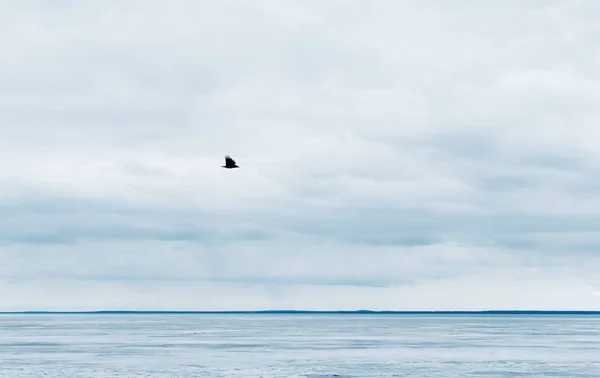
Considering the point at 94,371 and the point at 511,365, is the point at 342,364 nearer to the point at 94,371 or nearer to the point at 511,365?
the point at 511,365

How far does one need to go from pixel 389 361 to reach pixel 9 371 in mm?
22073

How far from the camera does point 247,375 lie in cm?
4425

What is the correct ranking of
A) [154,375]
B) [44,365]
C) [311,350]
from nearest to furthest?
[154,375], [44,365], [311,350]

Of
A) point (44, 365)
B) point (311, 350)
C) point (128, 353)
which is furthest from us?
point (311, 350)

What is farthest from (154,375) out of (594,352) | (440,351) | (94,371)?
(594,352)

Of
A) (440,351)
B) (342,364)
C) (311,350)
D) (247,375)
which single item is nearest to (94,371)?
(247,375)

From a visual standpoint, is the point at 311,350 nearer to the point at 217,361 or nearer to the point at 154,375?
the point at 217,361

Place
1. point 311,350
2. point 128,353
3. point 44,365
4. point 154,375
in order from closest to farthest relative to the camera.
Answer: point 154,375 → point 44,365 → point 128,353 → point 311,350

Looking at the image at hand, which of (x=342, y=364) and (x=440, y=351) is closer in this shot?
(x=342, y=364)

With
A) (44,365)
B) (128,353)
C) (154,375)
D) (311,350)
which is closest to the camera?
(154,375)

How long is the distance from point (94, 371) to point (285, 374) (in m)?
10.3

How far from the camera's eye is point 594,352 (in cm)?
6488

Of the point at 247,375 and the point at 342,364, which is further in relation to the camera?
the point at 342,364

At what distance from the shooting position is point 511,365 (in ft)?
167
